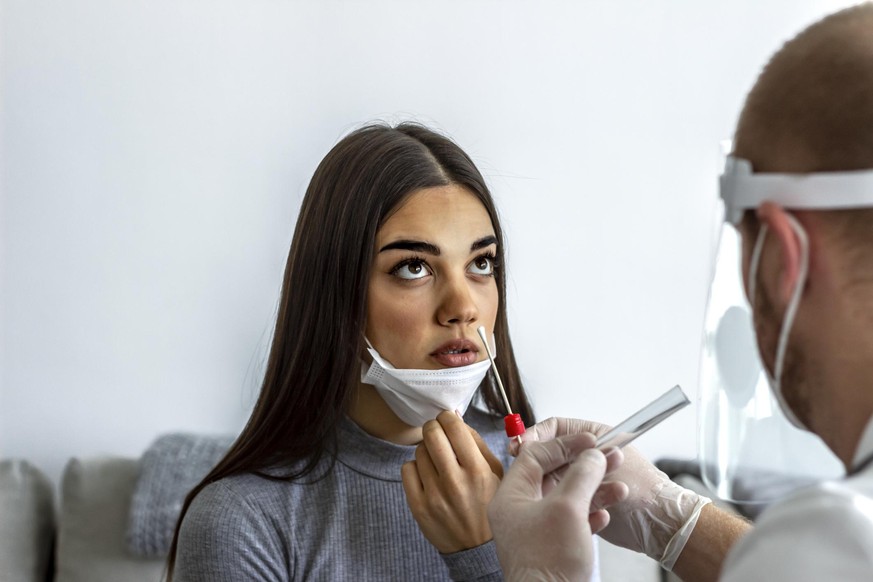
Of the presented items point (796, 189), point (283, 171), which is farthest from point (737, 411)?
point (283, 171)

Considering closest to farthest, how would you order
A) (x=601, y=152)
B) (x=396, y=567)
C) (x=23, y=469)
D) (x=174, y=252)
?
(x=396, y=567) → (x=23, y=469) → (x=174, y=252) → (x=601, y=152)

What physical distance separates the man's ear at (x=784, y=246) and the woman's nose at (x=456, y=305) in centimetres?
56

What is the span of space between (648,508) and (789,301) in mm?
566

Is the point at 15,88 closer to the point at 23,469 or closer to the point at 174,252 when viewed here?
the point at 174,252

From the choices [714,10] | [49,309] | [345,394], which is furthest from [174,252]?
[714,10]

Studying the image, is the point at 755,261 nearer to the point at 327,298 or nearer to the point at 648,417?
the point at 648,417

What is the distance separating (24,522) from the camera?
201cm

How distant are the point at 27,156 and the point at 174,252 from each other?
0.37 m

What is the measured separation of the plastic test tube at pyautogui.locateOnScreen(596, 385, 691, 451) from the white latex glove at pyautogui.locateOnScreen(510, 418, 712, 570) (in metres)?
0.21

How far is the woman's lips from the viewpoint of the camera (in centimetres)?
135

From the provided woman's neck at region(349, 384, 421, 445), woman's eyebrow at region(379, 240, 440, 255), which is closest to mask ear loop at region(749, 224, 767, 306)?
woman's eyebrow at region(379, 240, 440, 255)

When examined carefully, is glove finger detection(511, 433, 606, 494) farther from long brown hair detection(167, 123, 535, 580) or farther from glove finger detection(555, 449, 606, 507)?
long brown hair detection(167, 123, 535, 580)

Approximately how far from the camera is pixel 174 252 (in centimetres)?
218

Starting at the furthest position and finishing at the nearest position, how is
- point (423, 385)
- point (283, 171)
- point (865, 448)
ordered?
point (283, 171) < point (423, 385) < point (865, 448)
